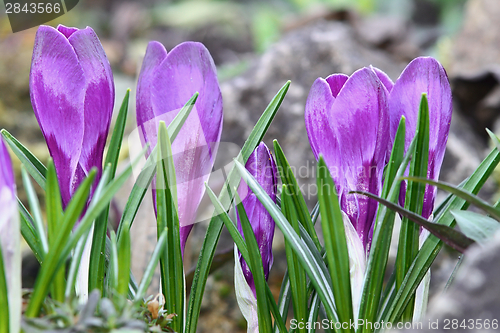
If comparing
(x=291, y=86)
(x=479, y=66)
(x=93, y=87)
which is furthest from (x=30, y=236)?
(x=479, y=66)

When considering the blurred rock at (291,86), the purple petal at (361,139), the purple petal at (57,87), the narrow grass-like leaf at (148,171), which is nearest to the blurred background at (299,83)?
the blurred rock at (291,86)

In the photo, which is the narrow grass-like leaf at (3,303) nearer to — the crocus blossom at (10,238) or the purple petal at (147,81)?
the crocus blossom at (10,238)

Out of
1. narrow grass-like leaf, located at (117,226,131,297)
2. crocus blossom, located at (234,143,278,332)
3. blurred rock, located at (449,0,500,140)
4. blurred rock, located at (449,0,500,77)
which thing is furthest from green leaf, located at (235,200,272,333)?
blurred rock, located at (449,0,500,77)

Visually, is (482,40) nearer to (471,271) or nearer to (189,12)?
(471,271)

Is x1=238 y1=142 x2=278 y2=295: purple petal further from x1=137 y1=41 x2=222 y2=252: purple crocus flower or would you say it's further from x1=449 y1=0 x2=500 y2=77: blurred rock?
x1=449 y1=0 x2=500 y2=77: blurred rock

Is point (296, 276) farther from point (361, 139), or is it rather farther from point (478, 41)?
point (478, 41)
